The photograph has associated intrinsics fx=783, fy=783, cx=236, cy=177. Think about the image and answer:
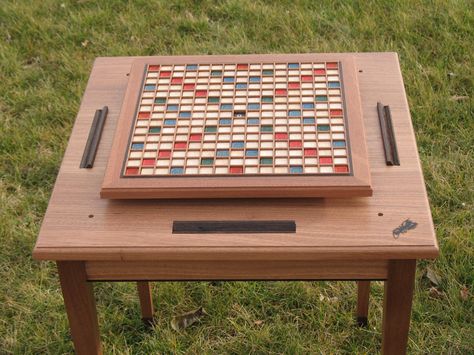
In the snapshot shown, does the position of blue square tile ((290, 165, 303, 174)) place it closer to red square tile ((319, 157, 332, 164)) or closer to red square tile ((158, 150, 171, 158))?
red square tile ((319, 157, 332, 164))

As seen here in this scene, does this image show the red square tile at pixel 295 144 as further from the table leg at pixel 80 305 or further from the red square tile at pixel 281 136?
the table leg at pixel 80 305

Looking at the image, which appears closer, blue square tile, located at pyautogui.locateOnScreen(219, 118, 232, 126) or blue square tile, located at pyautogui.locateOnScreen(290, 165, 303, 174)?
blue square tile, located at pyautogui.locateOnScreen(290, 165, 303, 174)

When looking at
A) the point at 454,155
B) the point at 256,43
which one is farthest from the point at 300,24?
the point at 454,155

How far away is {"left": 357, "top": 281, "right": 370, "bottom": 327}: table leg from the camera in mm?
2432

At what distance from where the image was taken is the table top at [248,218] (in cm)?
158

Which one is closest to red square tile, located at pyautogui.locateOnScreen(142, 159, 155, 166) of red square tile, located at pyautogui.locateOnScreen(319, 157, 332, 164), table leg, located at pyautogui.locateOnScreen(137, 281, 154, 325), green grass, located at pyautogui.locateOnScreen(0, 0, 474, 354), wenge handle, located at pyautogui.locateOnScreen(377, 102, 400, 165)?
red square tile, located at pyautogui.locateOnScreen(319, 157, 332, 164)

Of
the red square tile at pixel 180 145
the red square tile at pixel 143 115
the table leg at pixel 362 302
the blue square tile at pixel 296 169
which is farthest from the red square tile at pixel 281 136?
the table leg at pixel 362 302

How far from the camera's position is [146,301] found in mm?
2527

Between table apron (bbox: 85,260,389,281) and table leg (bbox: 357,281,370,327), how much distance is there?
30.6 inches

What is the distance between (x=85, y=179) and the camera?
1.79 m

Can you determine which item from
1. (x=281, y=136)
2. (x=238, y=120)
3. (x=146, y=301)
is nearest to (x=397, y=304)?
(x=281, y=136)

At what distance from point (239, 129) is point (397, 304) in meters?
0.53

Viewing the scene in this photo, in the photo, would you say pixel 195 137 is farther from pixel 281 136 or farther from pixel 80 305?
pixel 80 305

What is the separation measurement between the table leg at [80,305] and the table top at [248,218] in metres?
0.07
